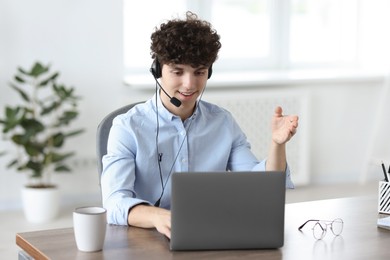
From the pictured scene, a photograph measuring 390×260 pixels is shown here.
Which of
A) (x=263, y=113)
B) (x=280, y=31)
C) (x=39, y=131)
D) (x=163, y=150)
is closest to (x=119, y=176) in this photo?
(x=163, y=150)

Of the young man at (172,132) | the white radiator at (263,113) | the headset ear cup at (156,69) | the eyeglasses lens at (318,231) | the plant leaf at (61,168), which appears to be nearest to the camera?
the eyeglasses lens at (318,231)

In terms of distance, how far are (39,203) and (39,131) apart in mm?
400

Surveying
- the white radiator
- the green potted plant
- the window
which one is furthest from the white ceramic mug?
the window

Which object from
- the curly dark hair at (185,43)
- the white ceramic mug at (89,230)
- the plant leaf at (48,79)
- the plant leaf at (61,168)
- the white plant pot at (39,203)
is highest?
the curly dark hair at (185,43)

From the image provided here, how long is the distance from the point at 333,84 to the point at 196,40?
334cm

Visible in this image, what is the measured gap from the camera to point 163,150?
229cm

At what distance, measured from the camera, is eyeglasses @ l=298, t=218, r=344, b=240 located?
6.49 ft

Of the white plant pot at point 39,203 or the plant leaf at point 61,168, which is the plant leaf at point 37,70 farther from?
→ the white plant pot at point 39,203

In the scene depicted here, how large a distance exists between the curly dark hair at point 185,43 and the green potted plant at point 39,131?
84.4 inches

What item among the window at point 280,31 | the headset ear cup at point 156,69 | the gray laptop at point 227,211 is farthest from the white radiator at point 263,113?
the gray laptop at point 227,211

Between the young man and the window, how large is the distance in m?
2.72

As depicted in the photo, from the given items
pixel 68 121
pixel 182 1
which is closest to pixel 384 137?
pixel 182 1

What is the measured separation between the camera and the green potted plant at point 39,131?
4293 mm

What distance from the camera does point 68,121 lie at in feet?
14.5
